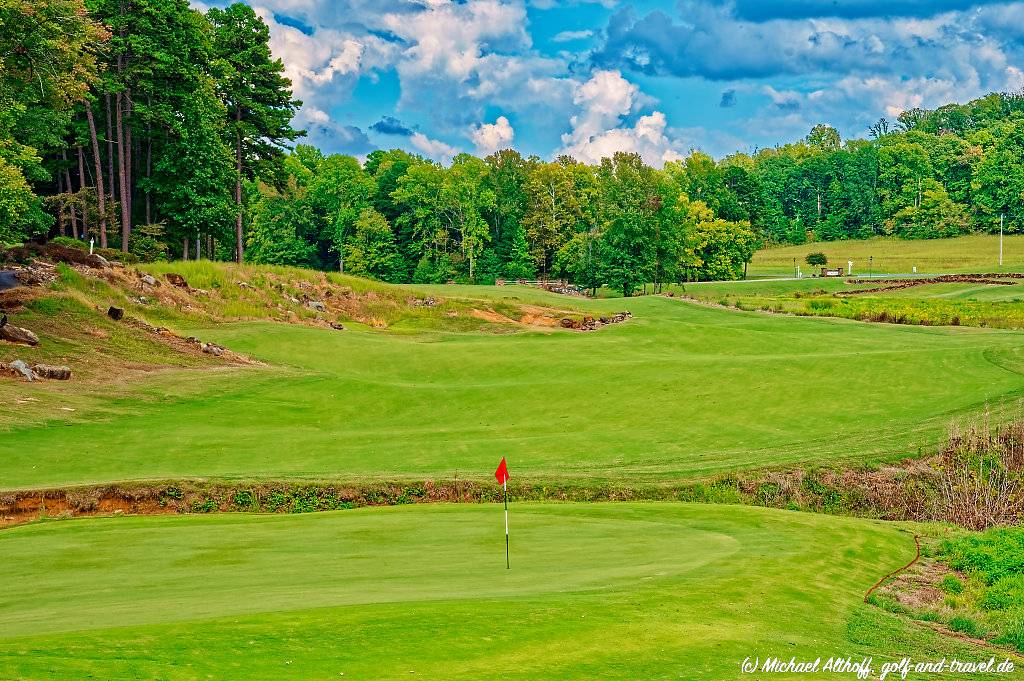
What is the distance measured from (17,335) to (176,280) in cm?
1524

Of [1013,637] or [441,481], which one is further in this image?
[441,481]

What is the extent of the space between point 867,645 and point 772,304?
66292 millimetres

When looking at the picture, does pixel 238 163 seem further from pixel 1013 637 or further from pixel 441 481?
pixel 1013 637

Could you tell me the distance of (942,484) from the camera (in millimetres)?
21969

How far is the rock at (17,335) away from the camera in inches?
1214

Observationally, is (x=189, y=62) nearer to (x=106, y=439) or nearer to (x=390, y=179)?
(x=106, y=439)

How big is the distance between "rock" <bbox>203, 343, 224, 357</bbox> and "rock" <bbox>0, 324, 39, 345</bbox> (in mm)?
6665

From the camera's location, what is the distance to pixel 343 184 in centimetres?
11300

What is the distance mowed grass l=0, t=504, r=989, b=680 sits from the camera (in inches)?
288

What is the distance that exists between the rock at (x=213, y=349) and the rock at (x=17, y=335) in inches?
262

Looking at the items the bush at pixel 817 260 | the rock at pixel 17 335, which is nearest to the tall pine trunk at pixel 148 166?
the rock at pixel 17 335

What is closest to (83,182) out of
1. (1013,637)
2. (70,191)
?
(70,191)

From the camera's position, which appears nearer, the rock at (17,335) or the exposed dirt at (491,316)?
the rock at (17,335)

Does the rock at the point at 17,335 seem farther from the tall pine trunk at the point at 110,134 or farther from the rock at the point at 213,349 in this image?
the tall pine trunk at the point at 110,134
